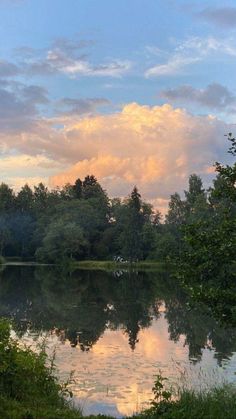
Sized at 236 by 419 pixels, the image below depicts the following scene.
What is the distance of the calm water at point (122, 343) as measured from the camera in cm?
1491

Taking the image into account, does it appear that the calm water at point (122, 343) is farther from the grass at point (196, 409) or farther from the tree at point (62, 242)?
the tree at point (62, 242)

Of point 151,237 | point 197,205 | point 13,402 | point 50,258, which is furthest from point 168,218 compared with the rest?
point 13,402

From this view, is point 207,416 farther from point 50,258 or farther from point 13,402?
point 50,258

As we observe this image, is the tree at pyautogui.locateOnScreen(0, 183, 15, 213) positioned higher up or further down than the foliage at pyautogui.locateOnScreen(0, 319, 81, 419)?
higher up

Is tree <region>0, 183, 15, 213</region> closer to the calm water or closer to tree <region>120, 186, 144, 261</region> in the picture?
tree <region>120, 186, 144, 261</region>

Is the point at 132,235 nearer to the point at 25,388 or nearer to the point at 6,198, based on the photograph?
the point at 6,198

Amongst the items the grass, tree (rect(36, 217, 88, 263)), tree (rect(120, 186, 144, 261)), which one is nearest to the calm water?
the grass

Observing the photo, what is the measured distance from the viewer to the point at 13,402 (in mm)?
9750

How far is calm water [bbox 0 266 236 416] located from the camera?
48.9 ft

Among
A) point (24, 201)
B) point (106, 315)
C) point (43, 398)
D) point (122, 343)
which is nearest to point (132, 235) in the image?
point (24, 201)

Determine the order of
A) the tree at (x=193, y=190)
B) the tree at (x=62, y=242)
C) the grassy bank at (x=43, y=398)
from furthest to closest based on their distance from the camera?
the tree at (x=193, y=190) < the tree at (x=62, y=242) < the grassy bank at (x=43, y=398)

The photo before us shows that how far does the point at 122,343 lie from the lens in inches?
898

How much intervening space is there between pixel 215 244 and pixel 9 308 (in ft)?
84.7

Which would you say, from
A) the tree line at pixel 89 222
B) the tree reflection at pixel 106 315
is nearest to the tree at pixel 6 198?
the tree line at pixel 89 222
